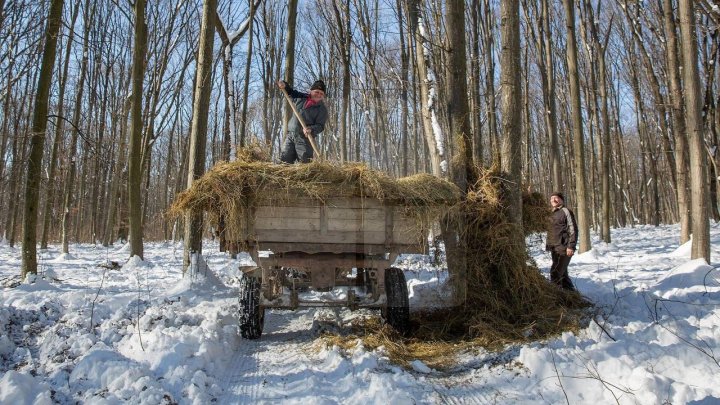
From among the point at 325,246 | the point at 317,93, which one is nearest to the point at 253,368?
the point at 325,246

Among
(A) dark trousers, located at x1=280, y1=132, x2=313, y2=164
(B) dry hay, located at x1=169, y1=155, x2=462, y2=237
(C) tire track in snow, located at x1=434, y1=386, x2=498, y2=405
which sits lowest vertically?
(C) tire track in snow, located at x1=434, y1=386, x2=498, y2=405

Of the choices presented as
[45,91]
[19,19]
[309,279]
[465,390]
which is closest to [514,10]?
[309,279]

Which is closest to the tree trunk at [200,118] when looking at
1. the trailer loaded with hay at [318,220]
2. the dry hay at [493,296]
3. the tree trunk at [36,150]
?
the tree trunk at [36,150]

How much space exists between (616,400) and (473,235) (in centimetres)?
323

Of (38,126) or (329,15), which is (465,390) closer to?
(38,126)

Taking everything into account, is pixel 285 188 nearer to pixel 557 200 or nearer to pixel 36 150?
pixel 557 200

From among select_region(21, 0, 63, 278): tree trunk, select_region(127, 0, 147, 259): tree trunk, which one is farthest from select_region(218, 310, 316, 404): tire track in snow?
select_region(127, 0, 147, 259): tree trunk

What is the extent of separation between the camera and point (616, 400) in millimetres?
3254

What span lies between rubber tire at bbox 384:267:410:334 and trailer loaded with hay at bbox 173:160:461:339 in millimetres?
11

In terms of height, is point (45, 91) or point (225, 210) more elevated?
point (45, 91)

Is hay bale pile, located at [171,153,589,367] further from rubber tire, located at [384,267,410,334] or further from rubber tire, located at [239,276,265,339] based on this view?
rubber tire, located at [239,276,265,339]

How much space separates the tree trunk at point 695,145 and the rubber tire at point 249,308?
21.9 feet

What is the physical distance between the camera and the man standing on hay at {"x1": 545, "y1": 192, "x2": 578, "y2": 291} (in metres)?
7.34

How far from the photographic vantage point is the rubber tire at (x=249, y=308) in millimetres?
5406
